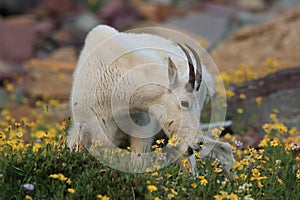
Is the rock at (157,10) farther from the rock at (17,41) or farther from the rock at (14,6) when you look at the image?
the rock at (17,41)

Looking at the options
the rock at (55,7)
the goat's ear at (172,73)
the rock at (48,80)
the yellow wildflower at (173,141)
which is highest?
the goat's ear at (172,73)

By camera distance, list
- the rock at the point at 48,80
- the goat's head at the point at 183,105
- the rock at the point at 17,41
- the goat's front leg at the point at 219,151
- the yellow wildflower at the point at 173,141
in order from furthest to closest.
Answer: the rock at the point at 17,41
the rock at the point at 48,80
the goat's front leg at the point at 219,151
the goat's head at the point at 183,105
the yellow wildflower at the point at 173,141

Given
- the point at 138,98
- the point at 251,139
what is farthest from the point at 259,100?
the point at 138,98

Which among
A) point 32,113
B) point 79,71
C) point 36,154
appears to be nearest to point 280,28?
point 32,113

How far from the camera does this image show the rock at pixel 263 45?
12250 mm

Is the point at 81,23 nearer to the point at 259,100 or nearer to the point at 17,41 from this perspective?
the point at 17,41

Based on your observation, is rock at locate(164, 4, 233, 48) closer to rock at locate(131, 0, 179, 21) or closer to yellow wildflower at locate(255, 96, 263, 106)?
rock at locate(131, 0, 179, 21)

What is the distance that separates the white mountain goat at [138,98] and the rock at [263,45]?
18.3 feet

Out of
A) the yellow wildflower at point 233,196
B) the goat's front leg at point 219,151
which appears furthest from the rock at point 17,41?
the yellow wildflower at point 233,196

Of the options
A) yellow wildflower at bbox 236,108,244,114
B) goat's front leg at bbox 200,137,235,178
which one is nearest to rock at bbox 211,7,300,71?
yellow wildflower at bbox 236,108,244,114

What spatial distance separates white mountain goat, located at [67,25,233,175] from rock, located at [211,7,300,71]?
5.58 metres

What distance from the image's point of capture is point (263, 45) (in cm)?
1288

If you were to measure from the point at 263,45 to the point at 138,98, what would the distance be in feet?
23.8

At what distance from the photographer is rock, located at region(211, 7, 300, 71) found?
1225 cm
